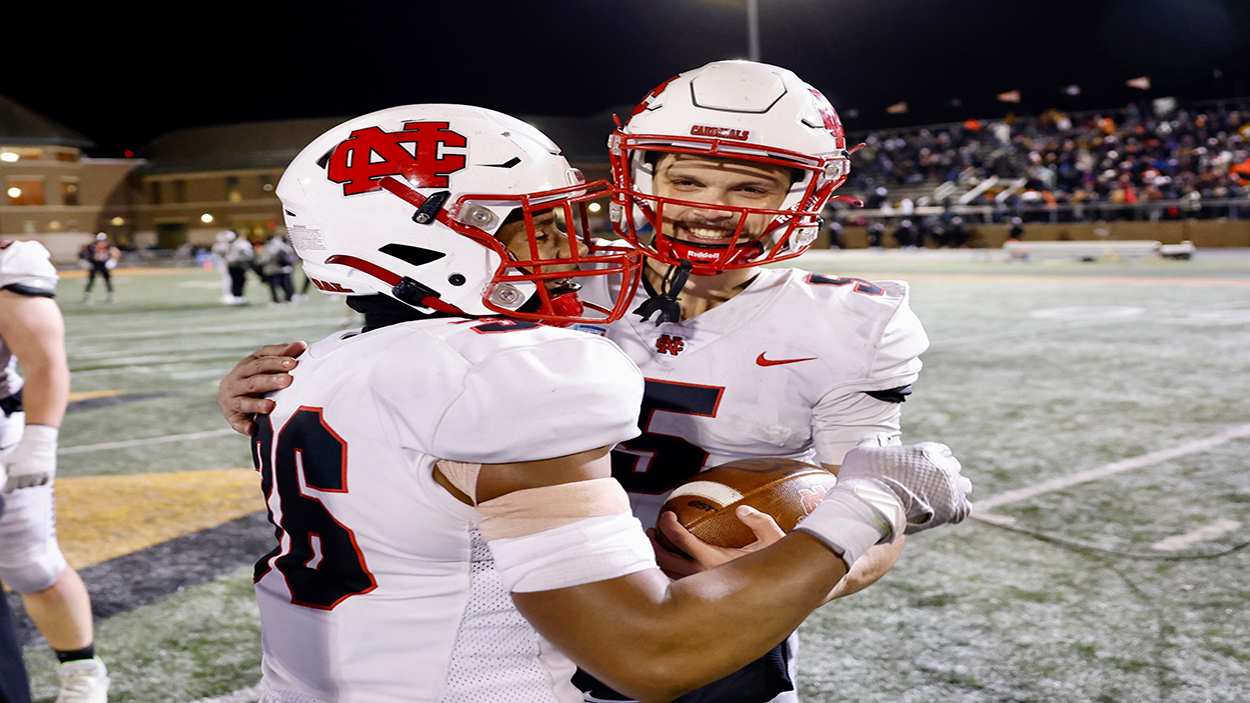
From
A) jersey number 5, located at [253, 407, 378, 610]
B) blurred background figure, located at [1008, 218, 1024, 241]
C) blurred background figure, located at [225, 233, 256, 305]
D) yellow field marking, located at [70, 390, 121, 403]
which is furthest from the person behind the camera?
blurred background figure, located at [1008, 218, 1024, 241]

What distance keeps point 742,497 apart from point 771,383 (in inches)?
17.8

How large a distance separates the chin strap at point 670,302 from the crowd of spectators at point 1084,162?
87.2ft

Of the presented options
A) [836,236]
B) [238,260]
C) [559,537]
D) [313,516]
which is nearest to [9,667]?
[313,516]

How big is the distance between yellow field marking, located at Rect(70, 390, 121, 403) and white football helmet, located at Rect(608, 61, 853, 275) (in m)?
8.01

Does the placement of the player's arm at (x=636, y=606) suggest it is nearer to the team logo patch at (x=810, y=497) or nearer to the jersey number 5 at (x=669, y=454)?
the team logo patch at (x=810, y=497)

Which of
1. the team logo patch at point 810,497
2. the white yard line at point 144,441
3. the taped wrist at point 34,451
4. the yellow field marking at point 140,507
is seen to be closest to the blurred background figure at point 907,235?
the white yard line at point 144,441

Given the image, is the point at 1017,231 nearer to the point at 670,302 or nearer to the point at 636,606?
the point at 670,302

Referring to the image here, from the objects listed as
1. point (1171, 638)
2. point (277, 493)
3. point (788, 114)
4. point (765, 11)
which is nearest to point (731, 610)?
point (277, 493)

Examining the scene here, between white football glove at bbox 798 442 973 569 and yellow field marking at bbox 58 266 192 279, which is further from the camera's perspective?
yellow field marking at bbox 58 266 192 279

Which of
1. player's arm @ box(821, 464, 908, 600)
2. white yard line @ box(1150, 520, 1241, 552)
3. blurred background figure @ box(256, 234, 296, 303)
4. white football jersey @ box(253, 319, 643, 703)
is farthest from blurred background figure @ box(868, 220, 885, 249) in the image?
white football jersey @ box(253, 319, 643, 703)

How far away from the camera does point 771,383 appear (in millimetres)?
2531

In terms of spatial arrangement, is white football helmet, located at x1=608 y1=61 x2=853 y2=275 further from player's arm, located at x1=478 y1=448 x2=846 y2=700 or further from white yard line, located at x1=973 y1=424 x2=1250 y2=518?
white yard line, located at x1=973 y1=424 x2=1250 y2=518

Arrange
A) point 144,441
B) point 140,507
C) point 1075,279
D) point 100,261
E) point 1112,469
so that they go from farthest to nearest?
point 100,261, point 1075,279, point 144,441, point 1112,469, point 140,507

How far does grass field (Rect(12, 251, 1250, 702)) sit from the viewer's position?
3.43m
